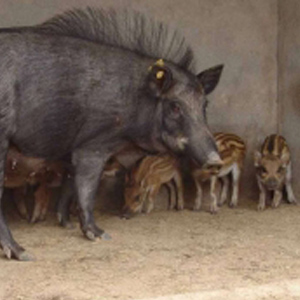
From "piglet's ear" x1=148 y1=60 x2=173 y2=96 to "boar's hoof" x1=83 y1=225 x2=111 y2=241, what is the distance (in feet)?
3.59

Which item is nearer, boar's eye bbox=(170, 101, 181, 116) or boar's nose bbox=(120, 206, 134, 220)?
boar's eye bbox=(170, 101, 181, 116)

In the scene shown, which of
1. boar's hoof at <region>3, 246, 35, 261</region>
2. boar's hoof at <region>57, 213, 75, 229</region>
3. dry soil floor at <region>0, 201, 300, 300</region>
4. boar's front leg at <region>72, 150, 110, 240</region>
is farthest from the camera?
boar's hoof at <region>57, 213, 75, 229</region>

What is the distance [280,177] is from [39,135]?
2575 millimetres

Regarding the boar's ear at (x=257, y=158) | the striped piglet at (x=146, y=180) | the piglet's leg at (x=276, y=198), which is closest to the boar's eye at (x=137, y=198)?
the striped piglet at (x=146, y=180)

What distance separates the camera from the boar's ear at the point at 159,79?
16.7 feet

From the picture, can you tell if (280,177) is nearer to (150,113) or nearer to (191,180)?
(191,180)

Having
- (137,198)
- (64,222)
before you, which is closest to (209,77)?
(137,198)

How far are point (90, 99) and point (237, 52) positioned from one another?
230 centimetres

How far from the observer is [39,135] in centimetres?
493

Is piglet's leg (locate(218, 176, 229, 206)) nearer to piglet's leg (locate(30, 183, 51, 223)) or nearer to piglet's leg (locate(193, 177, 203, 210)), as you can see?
piglet's leg (locate(193, 177, 203, 210))

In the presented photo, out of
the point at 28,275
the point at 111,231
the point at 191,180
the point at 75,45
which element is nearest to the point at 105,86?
the point at 75,45

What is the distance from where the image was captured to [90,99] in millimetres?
5047

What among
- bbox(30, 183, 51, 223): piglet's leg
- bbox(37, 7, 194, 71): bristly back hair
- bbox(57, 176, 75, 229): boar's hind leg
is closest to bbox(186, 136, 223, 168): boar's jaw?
bbox(37, 7, 194, 71): bristly back hair

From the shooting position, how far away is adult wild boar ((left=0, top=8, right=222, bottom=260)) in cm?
483
